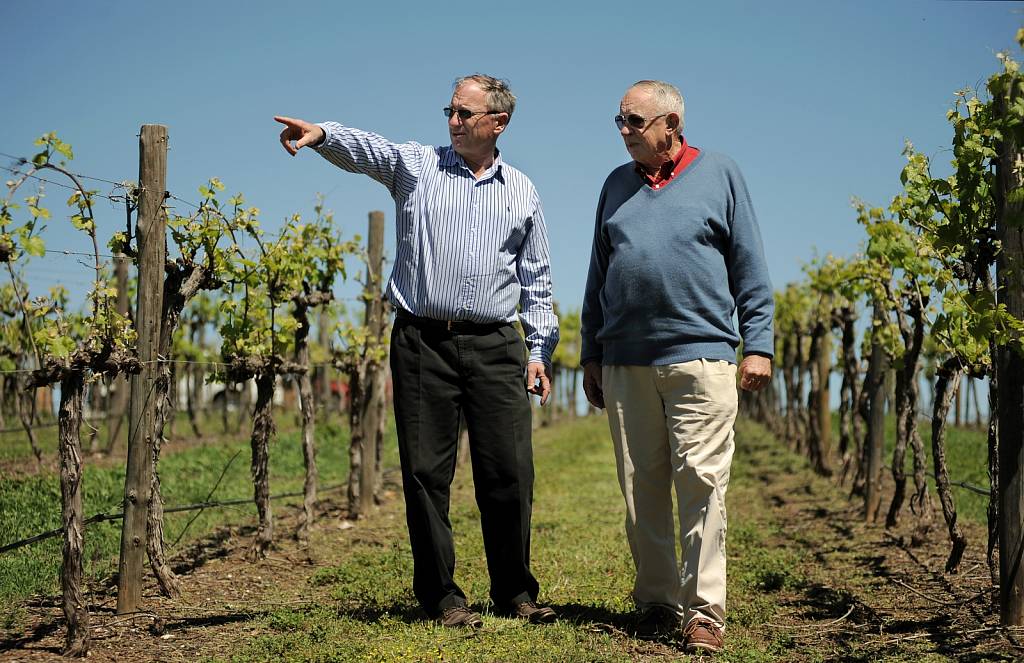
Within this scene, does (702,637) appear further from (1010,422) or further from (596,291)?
(1010,422)

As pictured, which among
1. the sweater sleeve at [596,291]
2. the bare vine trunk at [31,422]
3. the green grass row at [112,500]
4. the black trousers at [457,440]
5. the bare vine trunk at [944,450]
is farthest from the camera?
the bare vine trunk at [31,422]

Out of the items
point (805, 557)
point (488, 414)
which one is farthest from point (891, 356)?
point (488, 414)

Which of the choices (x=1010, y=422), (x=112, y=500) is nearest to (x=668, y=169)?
(x=1010, y=422)

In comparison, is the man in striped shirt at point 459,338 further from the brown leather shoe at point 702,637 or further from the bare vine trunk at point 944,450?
the bare vine trunk at point 944,450

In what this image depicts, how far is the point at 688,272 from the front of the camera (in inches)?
167

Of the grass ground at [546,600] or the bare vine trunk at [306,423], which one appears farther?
the bare vine trunk at [306,423]

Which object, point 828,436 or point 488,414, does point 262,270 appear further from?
point 828,436

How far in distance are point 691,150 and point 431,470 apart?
5.74ft

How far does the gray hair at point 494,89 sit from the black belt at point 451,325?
92cm

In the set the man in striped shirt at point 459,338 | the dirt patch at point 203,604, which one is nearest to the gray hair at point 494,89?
the man in striped shirt at point 459,338

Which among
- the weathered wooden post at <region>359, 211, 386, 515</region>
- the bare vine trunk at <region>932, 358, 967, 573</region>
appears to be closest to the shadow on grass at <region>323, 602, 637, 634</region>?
the bare vine trunk at <region>932, 358, 967, 573</region>

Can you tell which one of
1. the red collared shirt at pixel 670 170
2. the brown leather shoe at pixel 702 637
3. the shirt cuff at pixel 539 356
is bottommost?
the brown leather shoe at pixel 702 637

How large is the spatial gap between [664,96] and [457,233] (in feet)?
3.37

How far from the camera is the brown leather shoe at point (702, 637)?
4.06 meters
